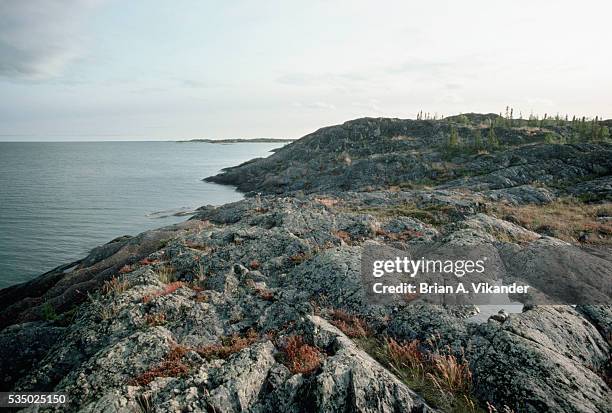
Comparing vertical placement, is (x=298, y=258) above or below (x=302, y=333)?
below

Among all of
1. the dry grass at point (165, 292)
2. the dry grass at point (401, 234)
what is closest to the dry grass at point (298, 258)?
the dry grass at point (165, 292)

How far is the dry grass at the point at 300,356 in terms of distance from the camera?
852 cm

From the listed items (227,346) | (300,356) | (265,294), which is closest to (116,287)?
(265,294)

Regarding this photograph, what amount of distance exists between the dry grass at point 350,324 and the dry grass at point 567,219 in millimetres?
19708

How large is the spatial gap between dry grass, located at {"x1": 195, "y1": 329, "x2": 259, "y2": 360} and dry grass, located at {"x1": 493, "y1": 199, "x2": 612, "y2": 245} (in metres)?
23.1

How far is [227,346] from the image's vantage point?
10.6m

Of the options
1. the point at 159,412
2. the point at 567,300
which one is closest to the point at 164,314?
the point at 159,412

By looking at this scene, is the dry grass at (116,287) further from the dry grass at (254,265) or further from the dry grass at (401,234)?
the dry grass at (401,234)

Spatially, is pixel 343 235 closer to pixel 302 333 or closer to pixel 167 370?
pixel 302 333

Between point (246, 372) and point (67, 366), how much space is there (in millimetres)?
6168

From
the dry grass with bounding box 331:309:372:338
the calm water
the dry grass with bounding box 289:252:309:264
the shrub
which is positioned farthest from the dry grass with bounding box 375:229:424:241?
the calm water

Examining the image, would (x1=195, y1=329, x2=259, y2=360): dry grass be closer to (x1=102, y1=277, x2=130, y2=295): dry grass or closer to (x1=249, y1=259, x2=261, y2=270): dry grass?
(x1=102, y1=277, x2=130, y2=295): dry grass

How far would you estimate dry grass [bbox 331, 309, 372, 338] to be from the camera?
35.3 ft

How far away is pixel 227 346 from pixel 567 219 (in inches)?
1227
